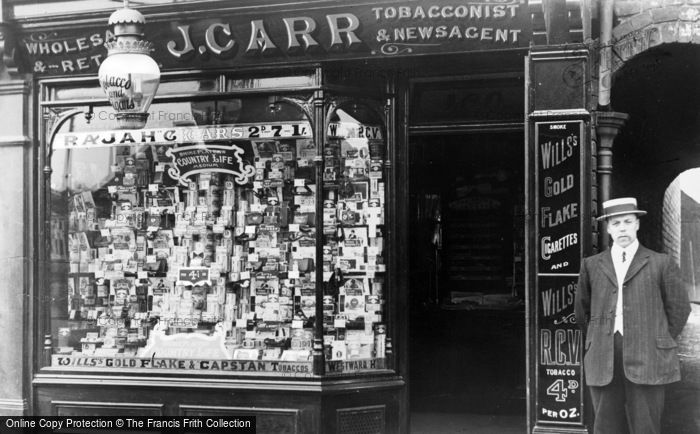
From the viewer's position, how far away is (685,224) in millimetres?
9125

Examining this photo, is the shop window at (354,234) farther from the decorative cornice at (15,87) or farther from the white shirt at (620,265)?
the decorative cornice at (15,87)

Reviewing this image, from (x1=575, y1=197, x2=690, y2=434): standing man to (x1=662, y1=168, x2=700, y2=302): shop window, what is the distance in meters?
2.92

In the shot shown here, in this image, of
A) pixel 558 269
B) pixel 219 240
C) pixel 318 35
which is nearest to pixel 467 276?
pixel 558 269

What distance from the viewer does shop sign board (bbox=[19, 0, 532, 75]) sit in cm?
769

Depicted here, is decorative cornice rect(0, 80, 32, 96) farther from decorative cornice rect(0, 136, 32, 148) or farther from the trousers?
the trousers

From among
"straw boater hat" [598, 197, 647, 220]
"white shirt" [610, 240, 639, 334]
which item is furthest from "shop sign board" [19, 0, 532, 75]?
"white shirt" [610, 240, 639, 334]

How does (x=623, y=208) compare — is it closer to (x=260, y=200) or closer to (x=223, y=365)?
(x=260, y=200)

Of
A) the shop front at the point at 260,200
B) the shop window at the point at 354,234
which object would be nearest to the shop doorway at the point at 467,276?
the shop front at the point at 260,200

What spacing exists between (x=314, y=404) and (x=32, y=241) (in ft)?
10.5

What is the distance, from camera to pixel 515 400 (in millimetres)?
9719

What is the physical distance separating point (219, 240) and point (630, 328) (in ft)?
12.7

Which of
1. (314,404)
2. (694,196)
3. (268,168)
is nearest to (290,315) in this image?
(314,404)

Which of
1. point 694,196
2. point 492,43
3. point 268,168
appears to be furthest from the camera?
point 694,196

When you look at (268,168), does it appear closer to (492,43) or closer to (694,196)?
(492,43)
